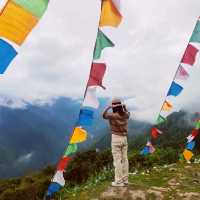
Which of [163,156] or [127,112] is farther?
[163,156]

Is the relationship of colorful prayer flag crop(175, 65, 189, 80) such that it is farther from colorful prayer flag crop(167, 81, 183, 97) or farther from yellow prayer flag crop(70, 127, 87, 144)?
yellow prayer flag crop(70, 127, 87, 144)

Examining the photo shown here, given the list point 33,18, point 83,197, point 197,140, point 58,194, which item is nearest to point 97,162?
point 197,140

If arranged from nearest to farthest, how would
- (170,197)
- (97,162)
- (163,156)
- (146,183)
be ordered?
(170,197)
(146,183)
(163,156)
(97,162)

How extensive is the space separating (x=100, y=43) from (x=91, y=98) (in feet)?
5.10

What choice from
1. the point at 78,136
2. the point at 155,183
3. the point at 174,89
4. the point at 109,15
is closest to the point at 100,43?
the point at 109,15

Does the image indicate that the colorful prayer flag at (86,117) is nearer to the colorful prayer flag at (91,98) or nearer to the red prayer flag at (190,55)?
the colorful prayer flag at (91,98)

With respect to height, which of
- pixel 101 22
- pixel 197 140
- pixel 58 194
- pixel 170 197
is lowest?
pixel 170 197

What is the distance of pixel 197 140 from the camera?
1373 inches

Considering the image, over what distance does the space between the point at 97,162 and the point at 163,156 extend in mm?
5731

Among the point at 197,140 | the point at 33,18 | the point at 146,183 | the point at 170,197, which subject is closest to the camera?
the point at 33,18

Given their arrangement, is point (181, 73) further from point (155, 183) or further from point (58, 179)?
point (58, 179)

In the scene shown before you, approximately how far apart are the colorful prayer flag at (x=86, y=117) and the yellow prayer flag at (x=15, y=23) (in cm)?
432

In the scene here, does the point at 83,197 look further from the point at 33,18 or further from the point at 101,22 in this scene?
the point at 33,18

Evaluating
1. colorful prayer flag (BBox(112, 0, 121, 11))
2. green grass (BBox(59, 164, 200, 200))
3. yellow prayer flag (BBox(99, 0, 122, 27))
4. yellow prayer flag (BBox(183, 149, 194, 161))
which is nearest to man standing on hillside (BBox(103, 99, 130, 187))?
green grass (BBox(59, 164, 200, 200))
